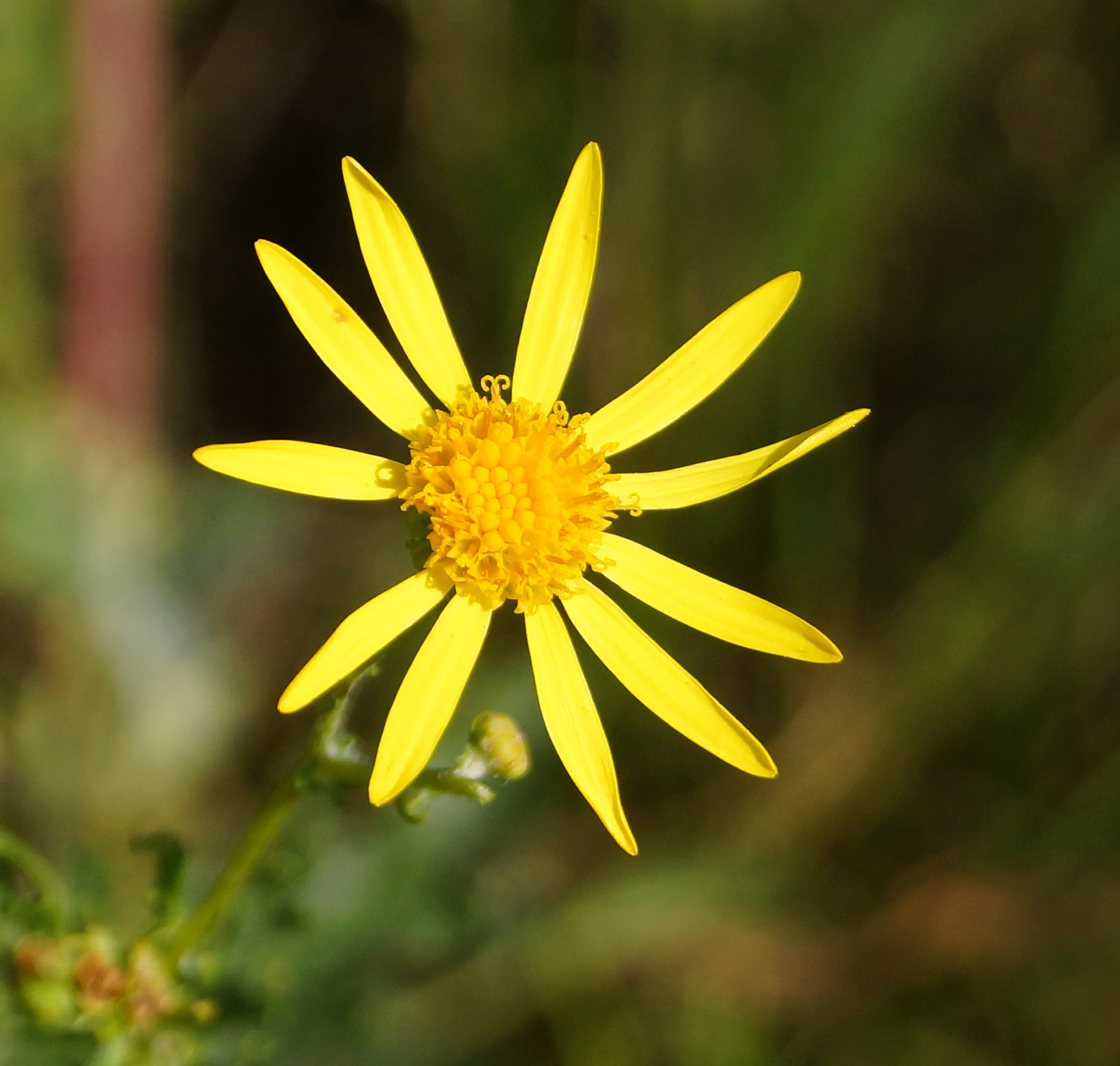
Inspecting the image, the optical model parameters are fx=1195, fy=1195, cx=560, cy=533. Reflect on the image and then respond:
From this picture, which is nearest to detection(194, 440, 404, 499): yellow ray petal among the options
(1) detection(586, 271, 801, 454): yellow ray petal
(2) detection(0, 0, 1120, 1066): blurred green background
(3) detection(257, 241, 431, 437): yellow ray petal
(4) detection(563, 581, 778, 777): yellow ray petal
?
(3) detection(257, 241, 431, 437): yellow ray petal

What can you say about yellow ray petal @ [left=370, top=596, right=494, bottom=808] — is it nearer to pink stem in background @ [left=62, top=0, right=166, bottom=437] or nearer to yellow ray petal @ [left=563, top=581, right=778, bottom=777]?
yellow ray petal @ [left=563, top=581, right=778, bottom=777]

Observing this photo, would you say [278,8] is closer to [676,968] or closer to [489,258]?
[489,258]

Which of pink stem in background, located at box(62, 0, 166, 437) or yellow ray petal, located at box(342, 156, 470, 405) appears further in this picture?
pink stem in background, located at box(62, 0, 166, 437)

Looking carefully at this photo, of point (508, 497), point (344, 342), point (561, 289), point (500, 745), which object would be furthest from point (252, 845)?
point (561, 289)

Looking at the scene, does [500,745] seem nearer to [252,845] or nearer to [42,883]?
[252,845]

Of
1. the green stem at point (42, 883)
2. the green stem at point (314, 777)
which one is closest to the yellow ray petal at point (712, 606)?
the green stem at point (314, 777)

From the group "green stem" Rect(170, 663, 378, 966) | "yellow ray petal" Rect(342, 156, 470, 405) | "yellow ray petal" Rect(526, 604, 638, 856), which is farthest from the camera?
"yellow ray petal" Rect(342, 156, 470, 405)
